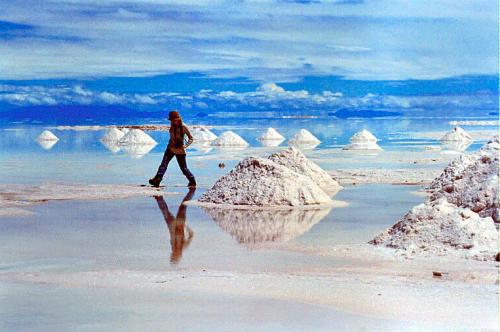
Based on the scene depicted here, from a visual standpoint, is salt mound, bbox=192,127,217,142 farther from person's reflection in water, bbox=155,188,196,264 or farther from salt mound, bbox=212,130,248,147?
person's reflection in water, bbox=155,188,196,264

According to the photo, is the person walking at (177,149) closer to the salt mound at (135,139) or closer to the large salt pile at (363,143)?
the large salt pile at (363,143)

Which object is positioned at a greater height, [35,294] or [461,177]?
[461,177]

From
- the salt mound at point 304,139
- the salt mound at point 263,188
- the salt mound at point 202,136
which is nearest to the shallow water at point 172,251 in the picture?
the salt mound at point 263,188

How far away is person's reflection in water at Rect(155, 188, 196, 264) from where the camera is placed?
317 inches

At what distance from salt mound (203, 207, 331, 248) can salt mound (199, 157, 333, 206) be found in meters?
0.41

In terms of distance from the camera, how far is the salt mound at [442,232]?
7730 millimetres

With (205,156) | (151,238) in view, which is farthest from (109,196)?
(205,156)

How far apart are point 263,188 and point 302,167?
233 cm

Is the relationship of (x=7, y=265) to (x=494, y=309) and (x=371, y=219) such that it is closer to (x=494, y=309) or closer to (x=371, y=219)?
(x=494, y=309)

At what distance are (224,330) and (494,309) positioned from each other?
1.73 meters

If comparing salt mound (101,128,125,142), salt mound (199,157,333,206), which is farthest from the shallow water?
salt mound (101,128,125,142)

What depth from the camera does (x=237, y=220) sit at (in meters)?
10.1

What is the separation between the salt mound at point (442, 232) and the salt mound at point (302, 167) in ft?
17.6

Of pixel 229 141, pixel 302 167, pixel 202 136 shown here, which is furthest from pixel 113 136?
pixel 302 167
